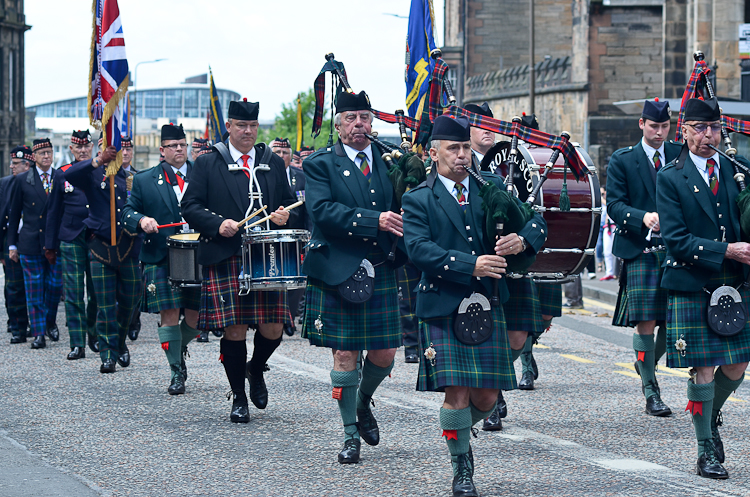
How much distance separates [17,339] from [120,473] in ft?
20.6

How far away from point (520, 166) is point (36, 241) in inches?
266

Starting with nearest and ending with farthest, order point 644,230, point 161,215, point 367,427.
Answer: point 367,427 → point 644,230 → point 161,215

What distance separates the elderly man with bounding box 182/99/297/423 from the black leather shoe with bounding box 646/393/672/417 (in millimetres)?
2417

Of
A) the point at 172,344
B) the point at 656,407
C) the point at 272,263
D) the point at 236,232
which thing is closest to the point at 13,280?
the point at 172,344

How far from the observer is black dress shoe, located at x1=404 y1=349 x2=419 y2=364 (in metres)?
10.1

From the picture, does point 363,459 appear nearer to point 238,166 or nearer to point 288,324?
point 288,324

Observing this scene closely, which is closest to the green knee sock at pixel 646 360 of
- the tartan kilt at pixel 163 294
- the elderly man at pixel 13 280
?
the tartan kilt at pixel 163 294

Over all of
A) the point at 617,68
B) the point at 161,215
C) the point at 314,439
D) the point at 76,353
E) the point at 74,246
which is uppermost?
the point at 617,68

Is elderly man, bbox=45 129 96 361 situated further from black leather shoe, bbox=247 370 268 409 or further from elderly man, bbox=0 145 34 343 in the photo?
black leather shoe, bbox=247 370 268 409

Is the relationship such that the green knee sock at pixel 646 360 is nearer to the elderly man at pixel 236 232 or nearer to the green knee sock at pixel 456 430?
the elderly man at pixel 236 232

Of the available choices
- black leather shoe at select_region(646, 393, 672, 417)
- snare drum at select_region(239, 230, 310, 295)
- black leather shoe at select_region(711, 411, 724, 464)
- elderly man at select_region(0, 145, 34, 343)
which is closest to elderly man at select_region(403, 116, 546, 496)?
black leather shoe at select_region(711, 411, 724, 464)

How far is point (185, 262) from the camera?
315 inches

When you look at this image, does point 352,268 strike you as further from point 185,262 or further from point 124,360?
point 124,360

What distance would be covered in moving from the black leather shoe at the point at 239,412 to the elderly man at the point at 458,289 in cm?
210
